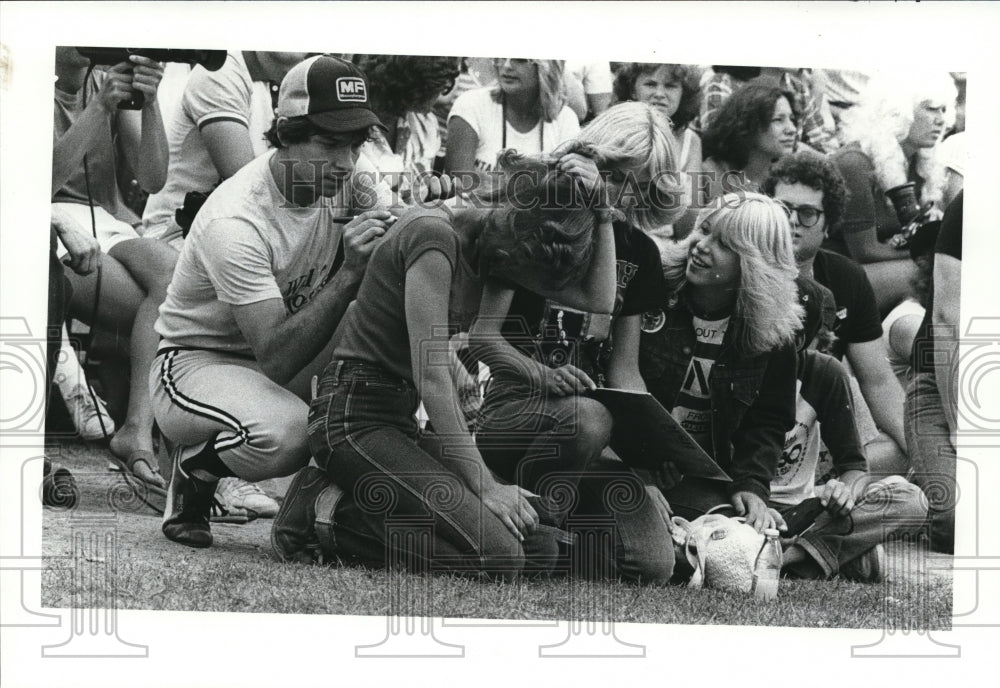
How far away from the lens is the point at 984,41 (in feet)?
17.0

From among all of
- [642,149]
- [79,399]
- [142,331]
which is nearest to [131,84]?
[142,331]

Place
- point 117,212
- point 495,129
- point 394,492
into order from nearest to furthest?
point 394,492 → point 495,129 → point 117,212

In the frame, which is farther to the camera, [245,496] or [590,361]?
[245,496]

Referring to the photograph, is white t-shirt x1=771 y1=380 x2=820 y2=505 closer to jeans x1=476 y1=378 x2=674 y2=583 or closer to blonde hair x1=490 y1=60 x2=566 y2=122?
jeans x1=476 y1=378 x2=674 y2=583

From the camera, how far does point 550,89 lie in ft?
17.1

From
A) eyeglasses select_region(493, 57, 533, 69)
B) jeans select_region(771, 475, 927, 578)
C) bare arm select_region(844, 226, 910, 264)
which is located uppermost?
eyeglasses select_region(493, 57, 533, 69)

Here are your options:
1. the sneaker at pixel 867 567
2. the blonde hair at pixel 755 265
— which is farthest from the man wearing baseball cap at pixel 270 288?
the sneaker at pixel 867 567

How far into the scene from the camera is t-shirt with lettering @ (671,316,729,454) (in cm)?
526

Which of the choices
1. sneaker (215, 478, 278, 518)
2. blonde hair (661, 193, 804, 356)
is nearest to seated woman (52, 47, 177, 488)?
sneaker (215, 478, 278, 518)

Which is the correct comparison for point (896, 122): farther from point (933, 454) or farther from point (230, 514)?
point (230, 514)

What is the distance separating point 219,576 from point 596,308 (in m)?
2.16

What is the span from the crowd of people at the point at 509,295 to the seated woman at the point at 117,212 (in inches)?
0.5

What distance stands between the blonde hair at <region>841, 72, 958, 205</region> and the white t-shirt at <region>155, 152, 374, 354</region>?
7.61ft

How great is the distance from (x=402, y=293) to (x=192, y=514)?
4.77ft
